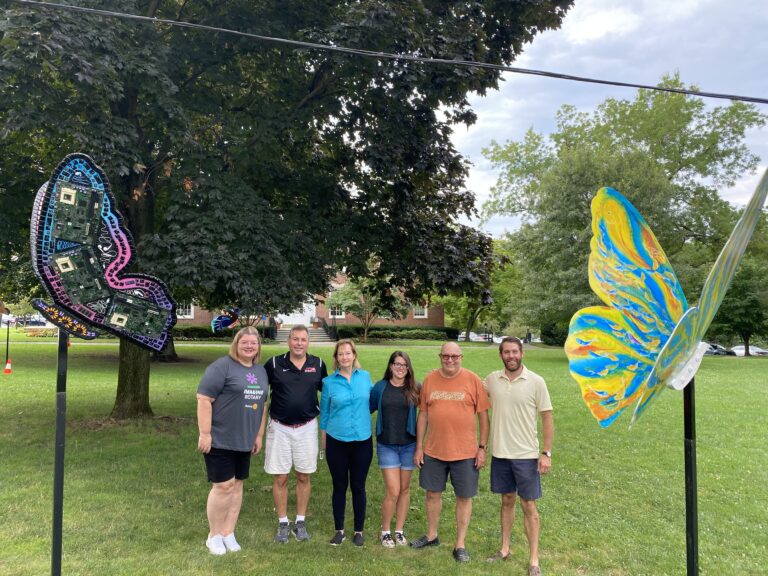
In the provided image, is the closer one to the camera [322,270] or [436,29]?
[436,29]

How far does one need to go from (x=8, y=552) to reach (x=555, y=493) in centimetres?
553

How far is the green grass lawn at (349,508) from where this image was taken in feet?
14.6

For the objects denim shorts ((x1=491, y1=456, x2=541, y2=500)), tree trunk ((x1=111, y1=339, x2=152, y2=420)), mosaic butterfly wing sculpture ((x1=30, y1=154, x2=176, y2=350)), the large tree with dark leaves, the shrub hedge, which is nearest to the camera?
mosaic butterfly wing sculpture ((x1=30, y1=154, x2=176, y2=350))

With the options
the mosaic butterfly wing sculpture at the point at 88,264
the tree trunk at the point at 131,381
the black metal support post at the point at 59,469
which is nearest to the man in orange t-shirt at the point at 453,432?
the mosaic butterfly wing sculpture at the point at 88,264

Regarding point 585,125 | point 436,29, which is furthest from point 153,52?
point 585,125

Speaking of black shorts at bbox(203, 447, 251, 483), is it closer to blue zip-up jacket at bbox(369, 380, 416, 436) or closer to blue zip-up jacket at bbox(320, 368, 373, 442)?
blue zip-up jacket at bbox(320, 368, 373, 442)

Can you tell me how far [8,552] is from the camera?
443cm

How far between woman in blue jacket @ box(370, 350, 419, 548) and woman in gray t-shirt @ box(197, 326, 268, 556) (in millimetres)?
1034

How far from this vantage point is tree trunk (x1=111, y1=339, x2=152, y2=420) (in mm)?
9500

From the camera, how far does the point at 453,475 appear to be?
4.50 m

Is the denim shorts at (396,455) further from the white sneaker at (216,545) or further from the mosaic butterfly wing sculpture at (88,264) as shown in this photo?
the mosaic butterfly wing sculpture at (88,264)

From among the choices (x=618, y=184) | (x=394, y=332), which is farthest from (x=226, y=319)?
(x=394, y=332)

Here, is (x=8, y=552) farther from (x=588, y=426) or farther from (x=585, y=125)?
(x=585, y=125)

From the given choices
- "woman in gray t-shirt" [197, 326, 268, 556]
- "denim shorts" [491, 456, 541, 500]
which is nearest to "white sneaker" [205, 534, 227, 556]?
"woman in gray t-shirt" [197, 326, 268, 556]
